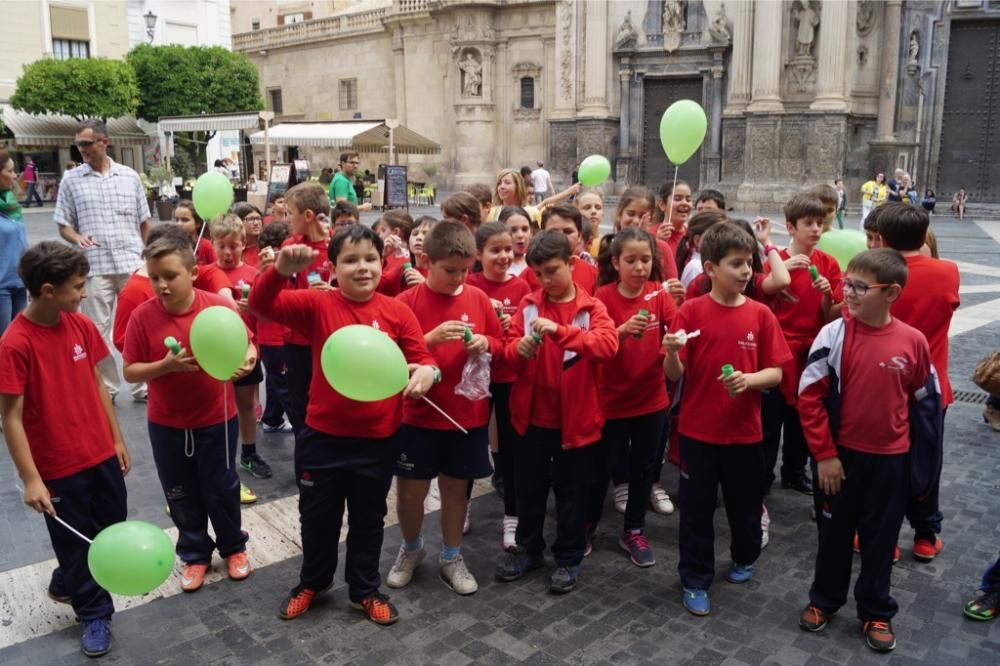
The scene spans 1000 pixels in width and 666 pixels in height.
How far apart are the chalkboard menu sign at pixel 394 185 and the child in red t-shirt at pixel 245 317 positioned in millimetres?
14370

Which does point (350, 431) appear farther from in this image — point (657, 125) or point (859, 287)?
point (657, 125)

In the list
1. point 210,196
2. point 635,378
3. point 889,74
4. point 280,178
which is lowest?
point 635,378

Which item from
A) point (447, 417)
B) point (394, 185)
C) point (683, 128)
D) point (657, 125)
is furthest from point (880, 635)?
point (657, 125)

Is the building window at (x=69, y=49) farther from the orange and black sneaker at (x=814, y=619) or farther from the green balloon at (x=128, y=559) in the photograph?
the orange and black sneaker at (x=814, y=619)

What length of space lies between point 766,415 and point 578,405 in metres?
1.36

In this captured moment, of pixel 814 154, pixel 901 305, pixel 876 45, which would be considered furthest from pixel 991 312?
pixel 876 45

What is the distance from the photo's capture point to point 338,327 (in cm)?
353

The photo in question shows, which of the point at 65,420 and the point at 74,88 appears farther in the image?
the point at 74,88

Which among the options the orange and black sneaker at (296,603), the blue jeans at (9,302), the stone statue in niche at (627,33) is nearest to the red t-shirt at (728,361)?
the orange and black sneaker at (296,603)

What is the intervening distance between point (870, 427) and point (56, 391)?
343 centimetres

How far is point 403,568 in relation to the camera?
4051 mm

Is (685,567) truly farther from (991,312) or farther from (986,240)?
(986,240)

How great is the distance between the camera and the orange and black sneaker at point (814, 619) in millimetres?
3576

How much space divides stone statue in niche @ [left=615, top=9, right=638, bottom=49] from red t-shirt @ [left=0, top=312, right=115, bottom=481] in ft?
88.2
